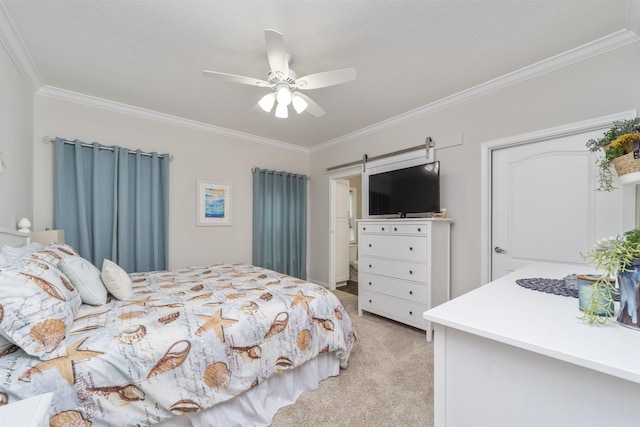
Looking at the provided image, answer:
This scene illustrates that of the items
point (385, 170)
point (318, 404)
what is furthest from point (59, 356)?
point (385, 170)

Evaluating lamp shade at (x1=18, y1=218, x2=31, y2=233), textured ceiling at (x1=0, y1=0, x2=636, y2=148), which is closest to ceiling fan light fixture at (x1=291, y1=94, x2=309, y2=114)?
textured ceiling at (x1=0, y1=0, x2=636, y2=148)

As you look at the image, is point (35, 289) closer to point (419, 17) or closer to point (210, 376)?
point (210, 376)

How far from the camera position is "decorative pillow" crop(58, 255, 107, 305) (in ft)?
5.25

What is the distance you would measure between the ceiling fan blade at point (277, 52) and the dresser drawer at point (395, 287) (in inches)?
91.1

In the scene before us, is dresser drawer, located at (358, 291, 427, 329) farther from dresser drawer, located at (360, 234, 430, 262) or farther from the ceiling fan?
the ceiling fan

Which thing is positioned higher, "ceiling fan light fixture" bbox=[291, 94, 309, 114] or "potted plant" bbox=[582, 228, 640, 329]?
"ceiling fan light fixture" bbox=[291, 94, 309, 114]

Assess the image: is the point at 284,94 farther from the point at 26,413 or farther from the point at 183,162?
the point at 183,162

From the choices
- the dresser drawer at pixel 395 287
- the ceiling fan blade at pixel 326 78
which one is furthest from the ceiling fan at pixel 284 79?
the dresser drawer at pixel 395 287

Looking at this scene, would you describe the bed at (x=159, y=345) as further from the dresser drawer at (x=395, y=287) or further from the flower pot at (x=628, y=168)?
the flower pot at (x=628, y=168)

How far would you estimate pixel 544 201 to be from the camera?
230 centimetres

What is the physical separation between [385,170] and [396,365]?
231 cm

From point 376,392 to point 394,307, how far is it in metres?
1.21

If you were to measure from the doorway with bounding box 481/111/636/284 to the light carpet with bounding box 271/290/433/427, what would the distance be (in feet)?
3.62

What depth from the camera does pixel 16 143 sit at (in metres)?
2.13
